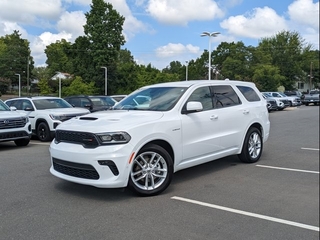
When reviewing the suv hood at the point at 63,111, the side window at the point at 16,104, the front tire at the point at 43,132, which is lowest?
the front tire at the point at 43,132

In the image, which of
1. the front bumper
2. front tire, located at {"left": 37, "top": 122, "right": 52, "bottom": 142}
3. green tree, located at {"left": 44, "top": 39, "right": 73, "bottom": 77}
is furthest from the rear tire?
green tree, located at {"left": 44, "top": 39, "right": 73, "bottom": 77}

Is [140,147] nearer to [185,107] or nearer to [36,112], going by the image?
[185,107]

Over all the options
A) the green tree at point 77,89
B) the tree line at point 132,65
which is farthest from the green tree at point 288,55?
the green tree at point 77,89

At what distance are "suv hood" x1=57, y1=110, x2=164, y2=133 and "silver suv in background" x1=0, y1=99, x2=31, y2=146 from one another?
15.6 feet

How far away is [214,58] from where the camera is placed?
76.3m

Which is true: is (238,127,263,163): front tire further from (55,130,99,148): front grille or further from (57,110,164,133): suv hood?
(55,130,99,148): front grille

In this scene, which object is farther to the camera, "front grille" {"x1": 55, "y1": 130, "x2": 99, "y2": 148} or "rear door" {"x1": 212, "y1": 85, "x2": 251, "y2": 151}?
"rear door" {"x1": 212, "y1": 85, "x2": 251, "y2": 151}

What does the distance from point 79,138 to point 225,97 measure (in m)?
3.04

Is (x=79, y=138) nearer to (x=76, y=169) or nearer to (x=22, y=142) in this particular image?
(x=76, y=169)

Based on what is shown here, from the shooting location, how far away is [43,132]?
11.1 m

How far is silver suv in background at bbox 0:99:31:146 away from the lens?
9.17 m

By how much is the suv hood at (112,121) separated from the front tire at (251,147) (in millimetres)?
2347

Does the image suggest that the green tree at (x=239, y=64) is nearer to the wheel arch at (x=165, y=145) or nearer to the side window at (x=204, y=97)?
the side window at (x=204, y=97)

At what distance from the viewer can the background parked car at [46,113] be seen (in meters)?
10.9
